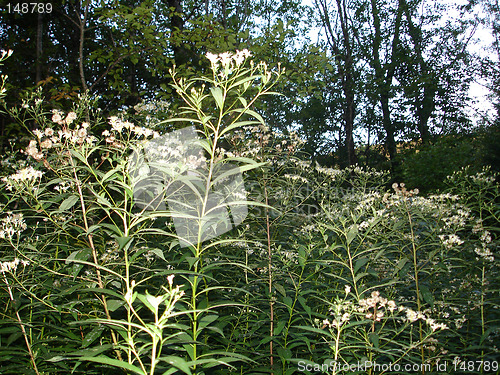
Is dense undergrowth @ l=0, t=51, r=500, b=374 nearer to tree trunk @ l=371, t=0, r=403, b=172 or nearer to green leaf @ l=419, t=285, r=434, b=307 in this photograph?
green leaf @ l=419, t=285, r=434, b=307

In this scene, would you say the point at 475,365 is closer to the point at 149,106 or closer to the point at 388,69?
the point at 149,106

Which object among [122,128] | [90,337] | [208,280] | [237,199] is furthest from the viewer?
[237,199]

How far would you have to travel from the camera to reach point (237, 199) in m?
2.89

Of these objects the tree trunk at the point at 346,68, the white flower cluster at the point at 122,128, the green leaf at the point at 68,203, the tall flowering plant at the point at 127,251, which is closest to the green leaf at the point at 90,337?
the tall flowering plant at the point at 127,251

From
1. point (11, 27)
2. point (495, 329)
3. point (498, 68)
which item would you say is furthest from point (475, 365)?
point (498, 68)

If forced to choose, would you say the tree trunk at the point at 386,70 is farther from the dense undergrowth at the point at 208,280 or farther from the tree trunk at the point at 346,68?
the dense undergrowth at the point at 208,280

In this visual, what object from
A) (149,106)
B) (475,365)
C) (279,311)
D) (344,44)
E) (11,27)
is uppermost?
(344,44)

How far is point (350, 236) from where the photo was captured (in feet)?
6.88

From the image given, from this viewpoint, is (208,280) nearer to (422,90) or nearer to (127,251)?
(127,251)

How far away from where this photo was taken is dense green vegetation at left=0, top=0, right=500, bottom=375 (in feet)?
5.82

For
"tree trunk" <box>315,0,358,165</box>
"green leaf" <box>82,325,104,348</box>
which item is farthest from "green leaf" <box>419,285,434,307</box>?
"tree trunk" <box>315,0,358,165</box>

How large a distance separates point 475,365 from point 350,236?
1.16m

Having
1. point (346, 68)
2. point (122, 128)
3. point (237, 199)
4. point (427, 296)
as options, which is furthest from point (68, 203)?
point (346, 68)

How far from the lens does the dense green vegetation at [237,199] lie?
1773 millimetres
